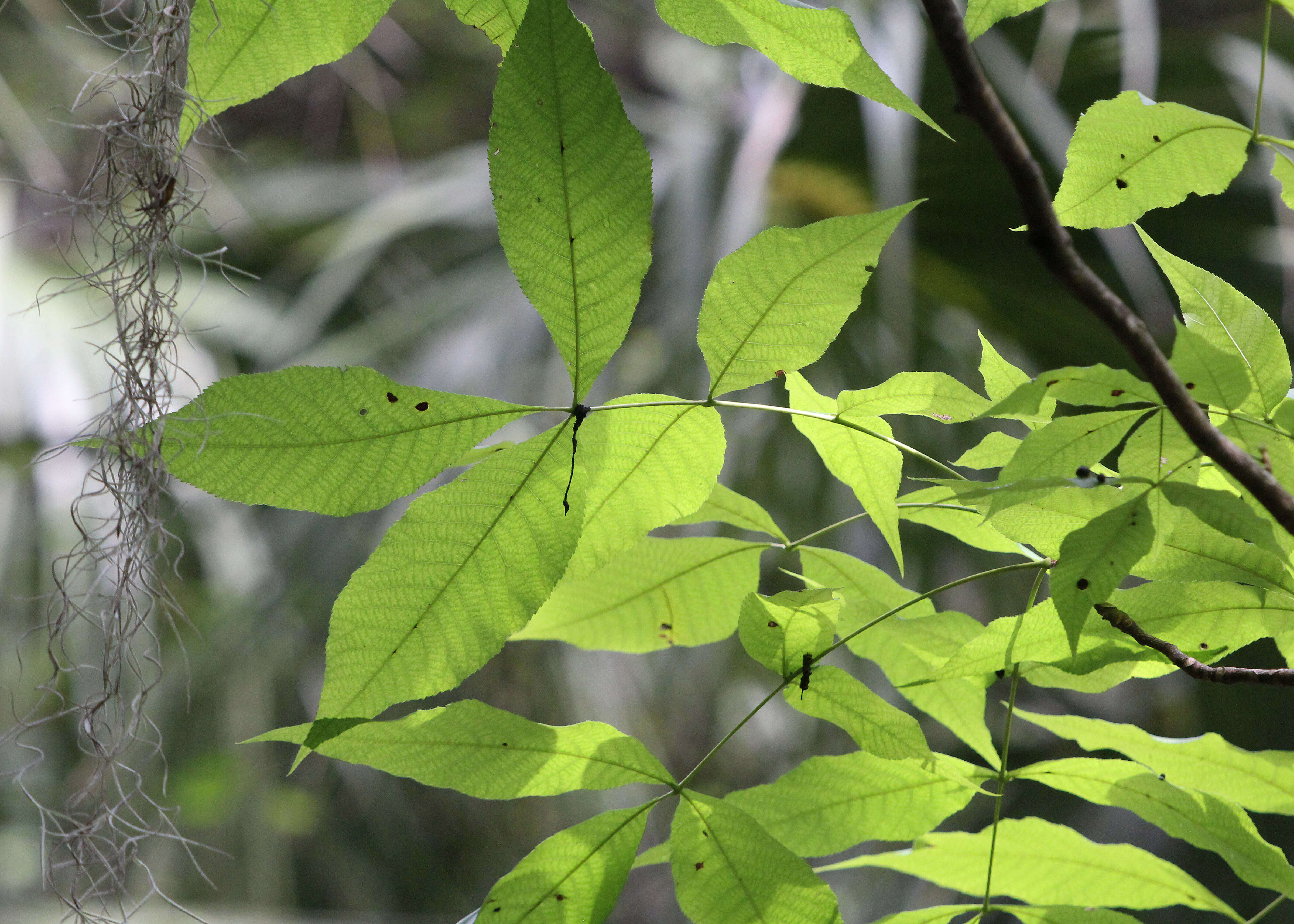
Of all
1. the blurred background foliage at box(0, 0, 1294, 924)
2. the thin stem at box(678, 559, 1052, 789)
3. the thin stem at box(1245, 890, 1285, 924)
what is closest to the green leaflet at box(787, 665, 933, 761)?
the thin stem at box(678, 559, 1052, 789)

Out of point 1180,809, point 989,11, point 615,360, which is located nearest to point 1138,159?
point 989,11

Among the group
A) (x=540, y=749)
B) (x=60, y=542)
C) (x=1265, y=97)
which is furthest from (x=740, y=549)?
(x=1265, y=97)

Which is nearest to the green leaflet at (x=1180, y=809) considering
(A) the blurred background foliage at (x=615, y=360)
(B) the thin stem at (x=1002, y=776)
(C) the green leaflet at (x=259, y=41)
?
(B) the thin stem at (x=1002, y=776)

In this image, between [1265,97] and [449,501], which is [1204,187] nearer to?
[449,501]

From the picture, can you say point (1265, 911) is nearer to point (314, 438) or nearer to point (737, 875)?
point (737, 875)

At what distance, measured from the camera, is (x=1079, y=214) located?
180 mm

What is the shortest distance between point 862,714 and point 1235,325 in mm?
113

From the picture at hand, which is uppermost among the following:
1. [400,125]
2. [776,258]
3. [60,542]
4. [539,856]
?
[400,125]

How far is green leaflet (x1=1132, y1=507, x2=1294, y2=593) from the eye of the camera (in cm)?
18

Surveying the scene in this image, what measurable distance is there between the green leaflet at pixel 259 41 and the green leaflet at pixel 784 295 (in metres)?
0.07

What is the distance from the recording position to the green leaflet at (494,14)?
0.18 meters

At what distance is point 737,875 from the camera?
19 cm

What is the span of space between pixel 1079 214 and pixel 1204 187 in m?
0.03

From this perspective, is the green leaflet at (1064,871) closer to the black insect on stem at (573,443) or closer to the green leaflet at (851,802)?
the green leaflet at (851,802)
